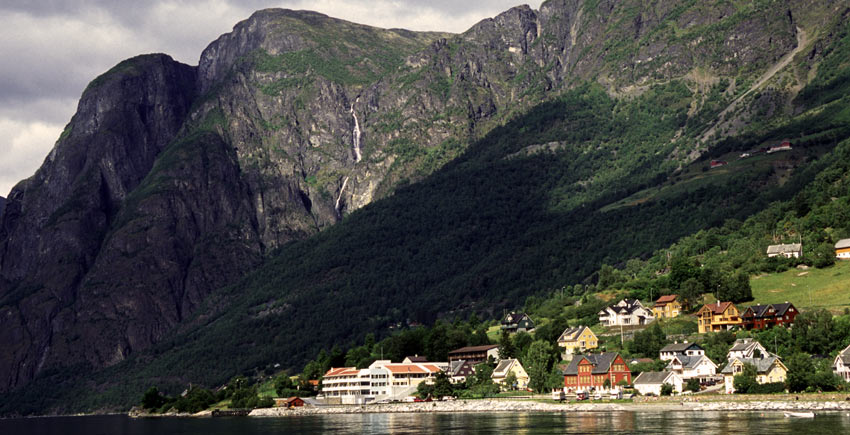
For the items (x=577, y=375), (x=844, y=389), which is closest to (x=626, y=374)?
(x=577, y=375)

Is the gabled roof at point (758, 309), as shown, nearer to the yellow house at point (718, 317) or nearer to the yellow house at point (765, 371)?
the yellow house at point (718, 317)

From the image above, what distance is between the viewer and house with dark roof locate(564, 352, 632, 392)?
179m

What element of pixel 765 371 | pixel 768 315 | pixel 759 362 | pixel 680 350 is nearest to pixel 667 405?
pixel 765 371

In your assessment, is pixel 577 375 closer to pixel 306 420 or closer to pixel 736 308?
pixel 736 308

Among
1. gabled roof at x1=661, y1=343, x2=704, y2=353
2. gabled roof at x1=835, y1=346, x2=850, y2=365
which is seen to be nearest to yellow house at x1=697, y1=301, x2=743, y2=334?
gabled roof at x1=661, y1=343, x2=704, y2=353

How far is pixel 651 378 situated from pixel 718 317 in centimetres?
3034

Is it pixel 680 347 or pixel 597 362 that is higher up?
pixel 680 347

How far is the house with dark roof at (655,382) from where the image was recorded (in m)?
169

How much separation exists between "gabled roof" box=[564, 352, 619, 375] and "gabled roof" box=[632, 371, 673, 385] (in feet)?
19.8

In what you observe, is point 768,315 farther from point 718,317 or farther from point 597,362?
point 597,362

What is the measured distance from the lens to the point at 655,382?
560 feet

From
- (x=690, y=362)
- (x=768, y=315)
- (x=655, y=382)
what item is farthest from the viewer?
(x=768, y=315)

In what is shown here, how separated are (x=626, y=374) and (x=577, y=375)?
9243 millimetres

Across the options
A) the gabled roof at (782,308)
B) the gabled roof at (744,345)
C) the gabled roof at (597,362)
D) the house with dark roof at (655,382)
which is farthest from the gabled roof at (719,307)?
the house with dark roof at (655,382)
